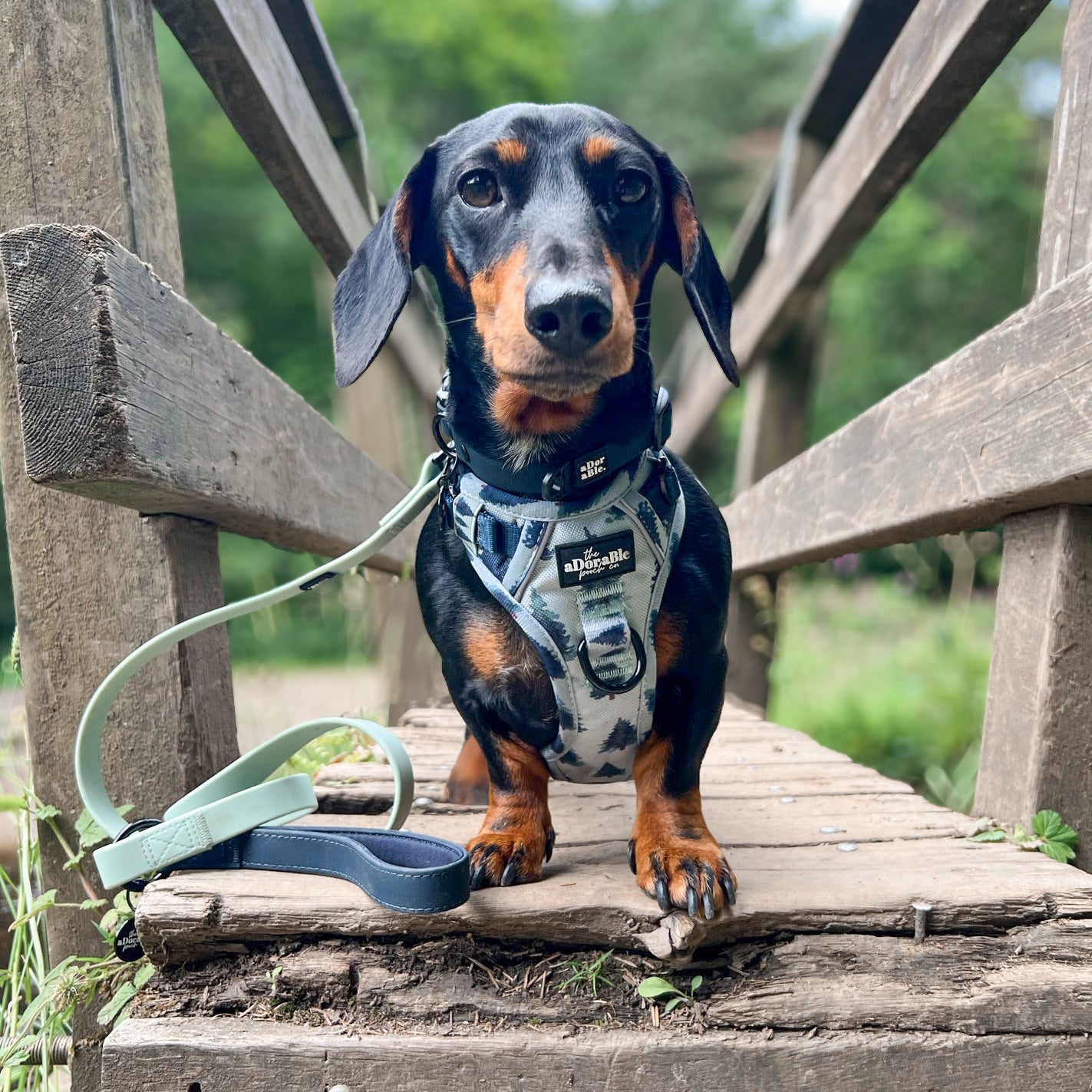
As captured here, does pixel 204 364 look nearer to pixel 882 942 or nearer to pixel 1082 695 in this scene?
pixel 882 942

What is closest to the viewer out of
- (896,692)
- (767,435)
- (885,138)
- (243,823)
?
(243,823)

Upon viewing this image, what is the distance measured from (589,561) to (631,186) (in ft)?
1.96

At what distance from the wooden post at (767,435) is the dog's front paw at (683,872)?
248 centimetres

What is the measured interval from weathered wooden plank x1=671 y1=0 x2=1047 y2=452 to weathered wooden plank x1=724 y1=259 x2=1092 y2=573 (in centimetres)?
59

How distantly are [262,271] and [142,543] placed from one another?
506 inches

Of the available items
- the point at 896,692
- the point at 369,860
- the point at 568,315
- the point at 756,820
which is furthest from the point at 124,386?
the point at 896,692

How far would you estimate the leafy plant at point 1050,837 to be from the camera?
151 centimetres

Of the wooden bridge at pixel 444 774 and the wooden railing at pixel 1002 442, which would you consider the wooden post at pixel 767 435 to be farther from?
the wooden bridge at pixel 444 774

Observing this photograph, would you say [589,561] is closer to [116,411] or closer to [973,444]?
[116,411]

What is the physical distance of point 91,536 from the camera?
4.72 ft

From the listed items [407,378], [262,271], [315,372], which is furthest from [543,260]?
[262,271]

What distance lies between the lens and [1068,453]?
134 cm

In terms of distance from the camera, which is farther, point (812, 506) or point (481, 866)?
point (812, 506)

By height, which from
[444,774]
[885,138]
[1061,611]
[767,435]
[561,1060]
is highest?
[885,138]
